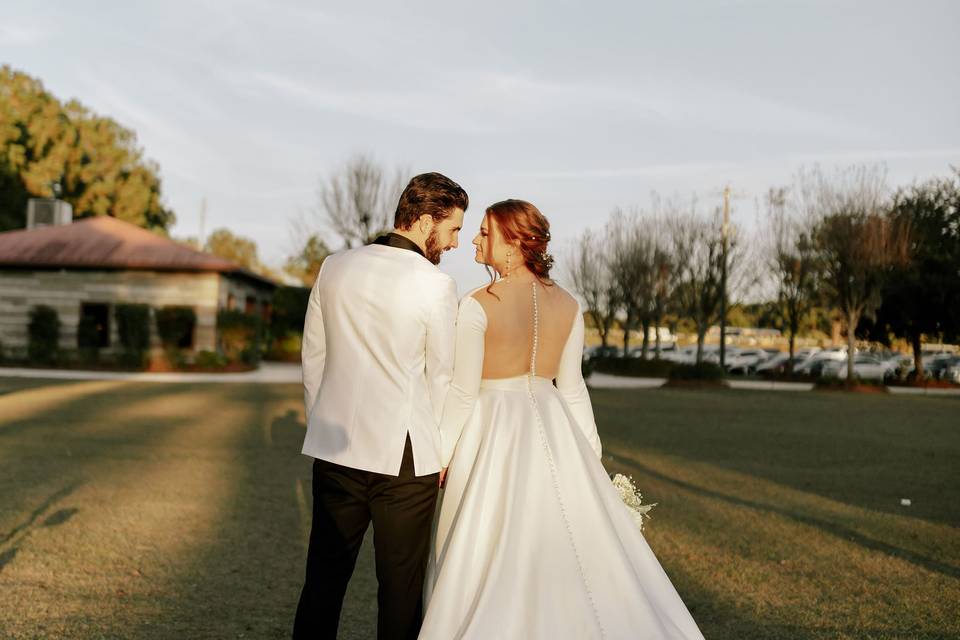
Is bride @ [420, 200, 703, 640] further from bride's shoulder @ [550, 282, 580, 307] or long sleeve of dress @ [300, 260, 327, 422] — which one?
long sleeve of dress @ [300, 260, 327, 422]

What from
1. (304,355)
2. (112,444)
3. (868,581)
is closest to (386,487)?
(304,355)

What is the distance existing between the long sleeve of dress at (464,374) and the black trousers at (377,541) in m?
0.26

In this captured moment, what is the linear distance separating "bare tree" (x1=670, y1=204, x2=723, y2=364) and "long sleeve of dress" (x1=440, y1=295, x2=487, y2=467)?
36304 mm

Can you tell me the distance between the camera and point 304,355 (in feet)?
11.0

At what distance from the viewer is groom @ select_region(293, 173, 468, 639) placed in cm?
311

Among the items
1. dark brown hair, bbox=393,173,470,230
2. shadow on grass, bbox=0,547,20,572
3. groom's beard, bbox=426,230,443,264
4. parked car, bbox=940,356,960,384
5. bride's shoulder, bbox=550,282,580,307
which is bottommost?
shadow on grass, bbox=0,547,20,572

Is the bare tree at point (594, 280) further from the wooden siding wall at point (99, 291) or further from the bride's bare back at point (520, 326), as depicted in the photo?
the bride's bare back at point (520, 326)

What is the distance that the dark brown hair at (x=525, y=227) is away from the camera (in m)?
3.62

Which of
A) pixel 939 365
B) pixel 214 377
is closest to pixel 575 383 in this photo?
pixel 214 377

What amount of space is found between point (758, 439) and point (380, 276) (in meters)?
13.1

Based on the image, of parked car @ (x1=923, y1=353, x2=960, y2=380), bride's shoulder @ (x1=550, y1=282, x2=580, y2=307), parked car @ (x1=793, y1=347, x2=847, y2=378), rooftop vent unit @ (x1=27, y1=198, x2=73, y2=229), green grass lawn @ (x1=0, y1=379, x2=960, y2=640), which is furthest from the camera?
parked car @ (x1=923, y1=353, x2=960, y2=380)

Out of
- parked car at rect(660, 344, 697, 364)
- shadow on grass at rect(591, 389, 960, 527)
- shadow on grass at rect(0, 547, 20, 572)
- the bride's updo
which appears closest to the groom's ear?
the bride's updo

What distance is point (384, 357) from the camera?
3123 mm

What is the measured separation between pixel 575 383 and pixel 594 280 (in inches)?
1757
